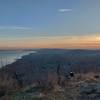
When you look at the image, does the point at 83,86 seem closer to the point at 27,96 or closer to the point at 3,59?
the point at 27,96

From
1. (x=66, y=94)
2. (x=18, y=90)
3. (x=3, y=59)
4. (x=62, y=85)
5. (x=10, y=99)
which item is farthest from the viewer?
(x=3, y=59)

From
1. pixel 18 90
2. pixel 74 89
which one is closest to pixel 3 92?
pixel 18 90

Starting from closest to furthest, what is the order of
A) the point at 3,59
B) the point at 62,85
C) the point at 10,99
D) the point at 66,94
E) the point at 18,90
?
the point at 10,99
the point at 66,94
the point at 18,90
the point at 62,85
the point at 3,59

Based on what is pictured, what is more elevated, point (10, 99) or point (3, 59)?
point (3, 59)

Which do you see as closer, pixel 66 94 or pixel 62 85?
pixel 66 94

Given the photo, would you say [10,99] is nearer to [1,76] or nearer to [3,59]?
[1,76]

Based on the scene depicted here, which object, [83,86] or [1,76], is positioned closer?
[83,86]

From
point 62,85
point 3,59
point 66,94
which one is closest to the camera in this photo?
point 66,94

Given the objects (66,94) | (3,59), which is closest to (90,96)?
(66,94)

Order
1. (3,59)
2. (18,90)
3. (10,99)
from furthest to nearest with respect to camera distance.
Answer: (3,59) → (18,90) → (10,99)
